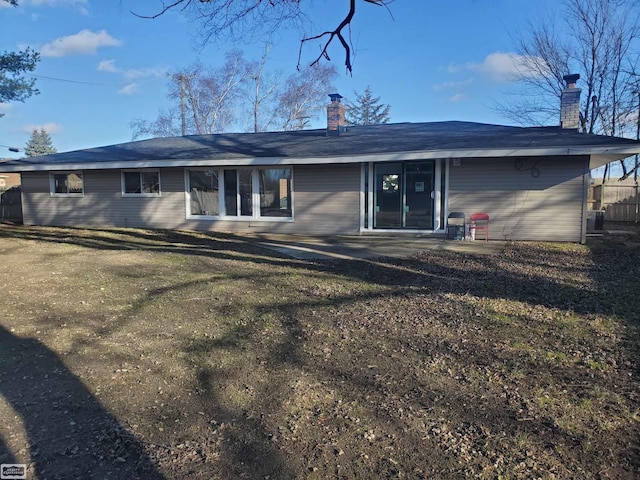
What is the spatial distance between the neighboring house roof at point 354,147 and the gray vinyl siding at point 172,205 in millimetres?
776

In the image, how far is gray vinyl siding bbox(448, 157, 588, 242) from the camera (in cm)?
1138

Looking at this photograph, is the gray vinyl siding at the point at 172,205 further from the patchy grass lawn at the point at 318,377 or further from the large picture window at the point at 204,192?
the patchy grass lawn at the point at 318,377

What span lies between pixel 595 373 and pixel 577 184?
9.26 metres

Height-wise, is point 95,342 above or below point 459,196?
below

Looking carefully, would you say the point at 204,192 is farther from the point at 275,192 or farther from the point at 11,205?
the point at 11,205

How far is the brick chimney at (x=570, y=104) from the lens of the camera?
510 inches

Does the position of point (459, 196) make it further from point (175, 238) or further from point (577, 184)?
point (175, 238)

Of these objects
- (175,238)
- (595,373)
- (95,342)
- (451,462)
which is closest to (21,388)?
(95,342)

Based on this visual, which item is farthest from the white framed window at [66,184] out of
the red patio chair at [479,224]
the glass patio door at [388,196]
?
the red patio chair at [479,224]

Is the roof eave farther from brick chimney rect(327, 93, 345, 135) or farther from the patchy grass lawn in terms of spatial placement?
the patchy grass lawn

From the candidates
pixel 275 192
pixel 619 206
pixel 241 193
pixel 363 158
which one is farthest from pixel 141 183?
pixel 619 206

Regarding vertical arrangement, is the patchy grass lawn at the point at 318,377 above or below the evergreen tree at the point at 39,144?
below

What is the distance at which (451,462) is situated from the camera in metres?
2.40

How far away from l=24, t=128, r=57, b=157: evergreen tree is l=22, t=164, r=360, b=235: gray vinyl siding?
2464 inches
